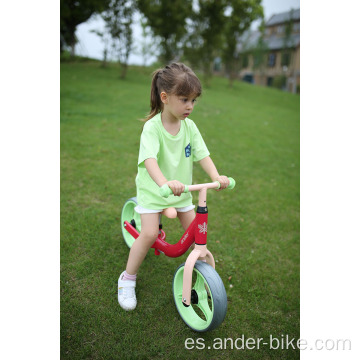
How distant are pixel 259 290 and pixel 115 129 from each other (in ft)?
16.8

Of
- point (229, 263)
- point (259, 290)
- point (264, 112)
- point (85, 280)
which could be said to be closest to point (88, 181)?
point (85, 280)

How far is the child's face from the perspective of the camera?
2064mm

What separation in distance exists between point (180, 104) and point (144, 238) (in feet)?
3.29

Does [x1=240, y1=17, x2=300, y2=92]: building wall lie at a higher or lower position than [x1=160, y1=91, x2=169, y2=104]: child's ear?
higher

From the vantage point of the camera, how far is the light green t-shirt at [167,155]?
216 cm

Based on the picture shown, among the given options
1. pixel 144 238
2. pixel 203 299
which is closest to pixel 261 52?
pixel 144 238

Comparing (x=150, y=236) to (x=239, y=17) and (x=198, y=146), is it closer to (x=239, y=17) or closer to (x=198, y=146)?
(x=198, y=146)

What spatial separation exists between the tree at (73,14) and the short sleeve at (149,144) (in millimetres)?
9594

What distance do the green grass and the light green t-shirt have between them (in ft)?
2.65

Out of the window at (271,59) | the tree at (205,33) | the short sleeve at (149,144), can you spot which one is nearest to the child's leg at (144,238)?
the short sleeve at (149,144)

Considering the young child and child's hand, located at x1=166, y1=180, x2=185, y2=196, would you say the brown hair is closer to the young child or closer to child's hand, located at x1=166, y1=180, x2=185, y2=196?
the young child

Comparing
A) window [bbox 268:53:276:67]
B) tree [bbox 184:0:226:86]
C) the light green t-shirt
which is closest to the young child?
the light green t-shirt
